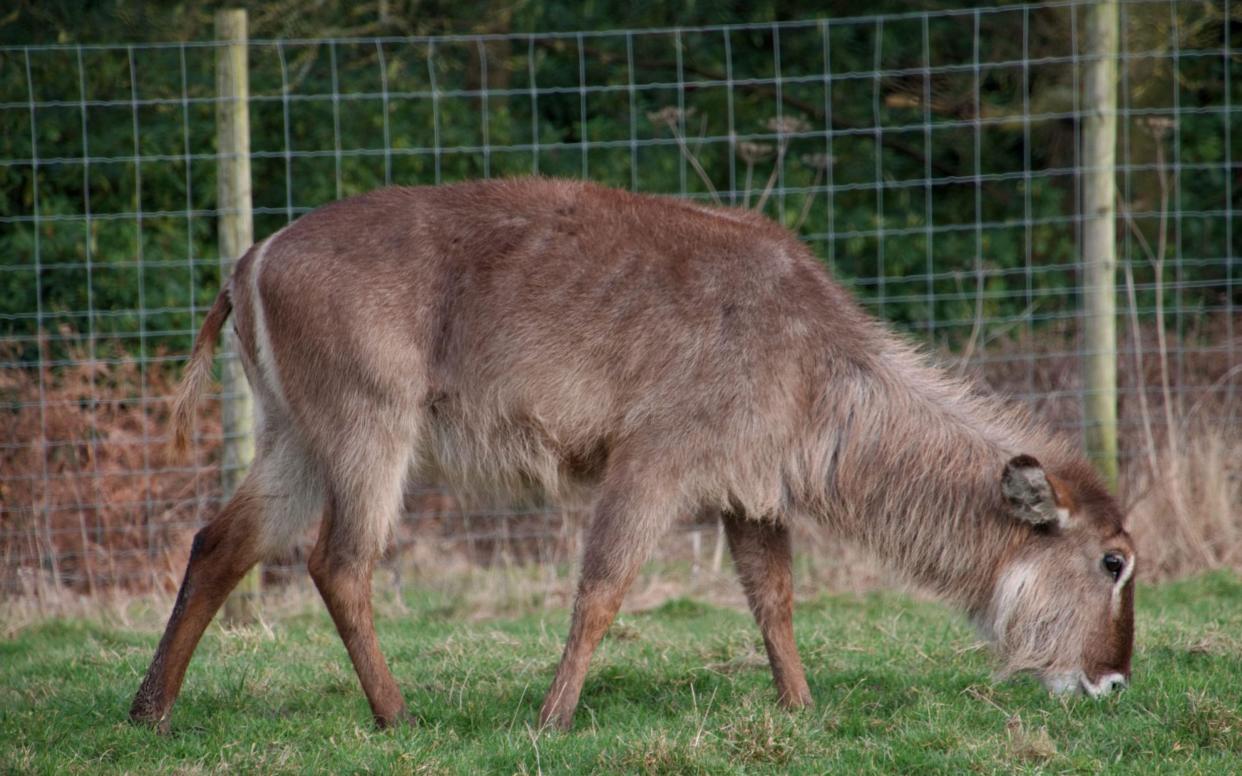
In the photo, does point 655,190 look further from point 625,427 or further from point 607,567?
point 607,567

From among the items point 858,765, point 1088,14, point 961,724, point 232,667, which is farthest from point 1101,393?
point 232,667

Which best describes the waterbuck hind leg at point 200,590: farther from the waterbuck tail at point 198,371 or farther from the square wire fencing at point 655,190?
the square wire fencing at point 655,190

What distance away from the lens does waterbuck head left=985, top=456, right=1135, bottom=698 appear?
4.75m

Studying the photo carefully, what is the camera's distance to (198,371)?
524cm

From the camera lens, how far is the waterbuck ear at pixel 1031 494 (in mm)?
Answer: 4699

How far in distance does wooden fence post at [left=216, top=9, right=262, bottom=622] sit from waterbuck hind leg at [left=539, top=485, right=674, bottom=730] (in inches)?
107

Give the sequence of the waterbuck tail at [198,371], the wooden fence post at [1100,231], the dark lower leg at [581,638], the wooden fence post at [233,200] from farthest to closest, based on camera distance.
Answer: the wooden fence post at [1100,231] → the wooden fence post at [233,200] → the waterbuck tail at [198,371] → the dark lower leg at [581,638]

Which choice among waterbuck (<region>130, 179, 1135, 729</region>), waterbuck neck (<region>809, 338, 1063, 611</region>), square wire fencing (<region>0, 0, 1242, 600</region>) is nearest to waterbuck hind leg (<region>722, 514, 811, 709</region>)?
waterbuck (<region>130, 179, 1135, 729</region>)

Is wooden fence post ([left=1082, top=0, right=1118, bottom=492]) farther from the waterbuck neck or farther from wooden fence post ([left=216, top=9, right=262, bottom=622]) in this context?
wooden fence post ([left=216, top=9, right=262, bottom=622])

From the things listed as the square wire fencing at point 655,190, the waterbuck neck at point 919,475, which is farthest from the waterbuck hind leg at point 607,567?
the square wire fencing at point 655,190

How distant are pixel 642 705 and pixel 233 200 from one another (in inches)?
133

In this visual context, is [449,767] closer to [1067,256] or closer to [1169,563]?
[1169,563]

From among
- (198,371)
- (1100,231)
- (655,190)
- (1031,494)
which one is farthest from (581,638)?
(655,190)

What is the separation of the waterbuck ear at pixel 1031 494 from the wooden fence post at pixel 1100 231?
2558 millimetres
